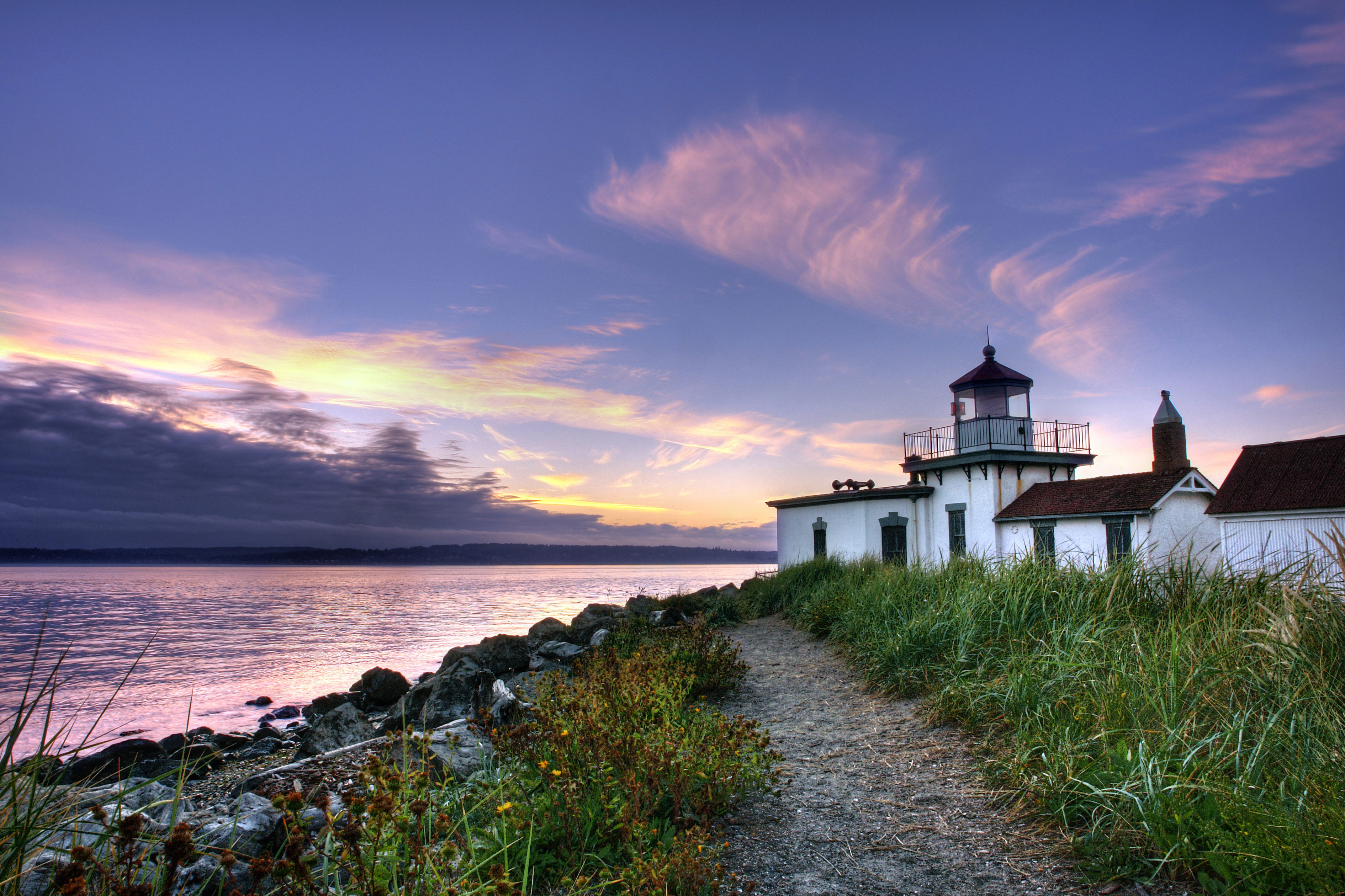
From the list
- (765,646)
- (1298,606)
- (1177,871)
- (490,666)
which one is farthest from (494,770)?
(490,666)

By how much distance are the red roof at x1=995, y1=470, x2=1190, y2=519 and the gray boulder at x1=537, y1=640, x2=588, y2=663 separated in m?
13.9

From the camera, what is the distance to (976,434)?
21516 mm

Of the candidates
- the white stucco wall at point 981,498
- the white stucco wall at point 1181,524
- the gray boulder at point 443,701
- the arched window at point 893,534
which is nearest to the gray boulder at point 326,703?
the gray boulder at point 443,701

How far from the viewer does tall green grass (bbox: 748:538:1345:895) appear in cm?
325

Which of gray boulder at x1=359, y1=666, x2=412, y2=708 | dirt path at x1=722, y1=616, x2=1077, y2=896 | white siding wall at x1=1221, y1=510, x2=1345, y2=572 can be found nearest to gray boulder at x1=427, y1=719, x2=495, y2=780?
dirt path at x1=722, y1=616, x2=1077, y2=896

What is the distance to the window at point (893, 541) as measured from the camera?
72.8 feet

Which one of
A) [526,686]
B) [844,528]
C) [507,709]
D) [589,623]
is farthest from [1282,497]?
[507,709]

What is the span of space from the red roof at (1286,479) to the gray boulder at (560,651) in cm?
1640

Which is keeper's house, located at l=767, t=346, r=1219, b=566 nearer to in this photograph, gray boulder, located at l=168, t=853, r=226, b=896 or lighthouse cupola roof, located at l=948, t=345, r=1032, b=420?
lighthouse cupola roof, located at l=948, t=345, r=1032, b=420

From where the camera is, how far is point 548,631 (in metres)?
16.6

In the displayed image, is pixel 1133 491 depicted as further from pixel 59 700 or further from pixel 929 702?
pixel 59 700

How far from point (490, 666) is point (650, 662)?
7.07 metres

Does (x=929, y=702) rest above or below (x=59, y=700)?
above

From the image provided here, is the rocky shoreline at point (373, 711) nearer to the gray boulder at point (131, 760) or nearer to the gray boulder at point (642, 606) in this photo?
the gray boulder at point (131, 760)
